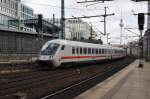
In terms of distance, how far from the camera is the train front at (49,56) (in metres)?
30.5

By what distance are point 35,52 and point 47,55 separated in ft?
86.3

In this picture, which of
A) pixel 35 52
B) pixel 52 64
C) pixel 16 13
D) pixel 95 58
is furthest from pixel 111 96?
pixel 16 13

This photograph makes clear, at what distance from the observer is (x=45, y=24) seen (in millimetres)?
82812

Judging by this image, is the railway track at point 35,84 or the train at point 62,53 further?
the train at point 62,53

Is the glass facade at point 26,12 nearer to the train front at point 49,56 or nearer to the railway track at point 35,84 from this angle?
the train front at point 49,56

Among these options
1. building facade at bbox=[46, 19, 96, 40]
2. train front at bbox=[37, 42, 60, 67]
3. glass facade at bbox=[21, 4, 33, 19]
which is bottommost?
train front at bbox=[37, 42, 60, 67]

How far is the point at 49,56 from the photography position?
30.7 meters

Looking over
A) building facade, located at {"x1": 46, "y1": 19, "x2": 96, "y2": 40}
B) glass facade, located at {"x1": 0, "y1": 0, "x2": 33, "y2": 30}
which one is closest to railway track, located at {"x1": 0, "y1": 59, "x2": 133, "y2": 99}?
building facade, located at {"x1": 46, "y1": 19, "x2": 96, "y2": 40}

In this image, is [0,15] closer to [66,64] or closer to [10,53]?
[10,53]

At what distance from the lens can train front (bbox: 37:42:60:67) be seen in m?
30.5

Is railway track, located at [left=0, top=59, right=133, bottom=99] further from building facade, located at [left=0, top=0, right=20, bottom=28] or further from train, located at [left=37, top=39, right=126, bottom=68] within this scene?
building facade, located at [left=0, top=0, right=20, bottom=28]

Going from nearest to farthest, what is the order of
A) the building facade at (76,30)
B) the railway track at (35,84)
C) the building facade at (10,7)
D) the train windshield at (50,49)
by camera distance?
1. the railway track at (35,84)
2. the train windshield at (50,49)
3. the building facade at (76,30)
4. the building facade at (10,7)

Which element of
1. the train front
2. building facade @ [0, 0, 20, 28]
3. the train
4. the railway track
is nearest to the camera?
the railway track

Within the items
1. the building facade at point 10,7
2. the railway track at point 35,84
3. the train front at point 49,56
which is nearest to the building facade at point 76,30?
the building facade at point 10,7
